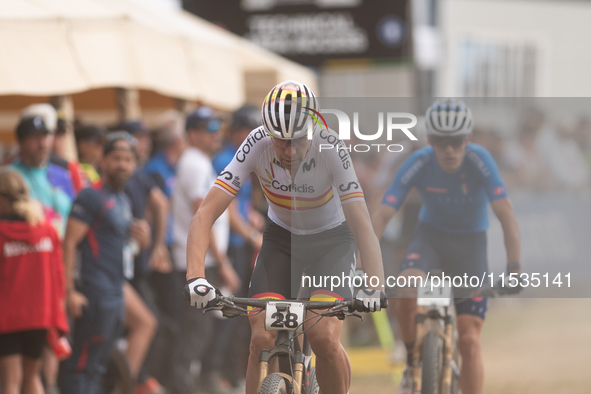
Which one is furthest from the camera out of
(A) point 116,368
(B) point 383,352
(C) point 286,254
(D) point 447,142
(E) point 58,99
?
(B) point 383,352

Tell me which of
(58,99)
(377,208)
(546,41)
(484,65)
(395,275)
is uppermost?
(546,41)

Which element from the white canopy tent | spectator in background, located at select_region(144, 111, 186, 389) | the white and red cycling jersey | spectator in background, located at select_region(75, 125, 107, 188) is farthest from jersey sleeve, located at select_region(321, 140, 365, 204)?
spectator in background, located at select_region(75, 125, 107, 188)

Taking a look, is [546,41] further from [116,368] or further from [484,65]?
[116,368]

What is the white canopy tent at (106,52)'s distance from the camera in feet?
20.9

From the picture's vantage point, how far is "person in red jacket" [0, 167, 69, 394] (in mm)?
5758

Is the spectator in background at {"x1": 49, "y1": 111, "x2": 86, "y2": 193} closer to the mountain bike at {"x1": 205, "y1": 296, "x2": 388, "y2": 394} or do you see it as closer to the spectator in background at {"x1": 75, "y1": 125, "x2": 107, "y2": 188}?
the spectator in background at {"x1": 75, "y1": 125, "x2": 107, "y2": 188}

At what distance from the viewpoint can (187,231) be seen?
7449 millimetres

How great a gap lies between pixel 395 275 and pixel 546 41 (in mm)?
17034

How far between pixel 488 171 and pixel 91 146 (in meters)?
4.49

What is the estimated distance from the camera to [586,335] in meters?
11.9

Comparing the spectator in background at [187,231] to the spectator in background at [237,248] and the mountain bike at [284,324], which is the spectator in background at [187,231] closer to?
the spectator in background at [237,248]

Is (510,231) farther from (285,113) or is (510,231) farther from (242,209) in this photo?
(242,209)

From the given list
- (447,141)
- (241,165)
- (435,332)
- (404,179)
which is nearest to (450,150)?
(447,141)

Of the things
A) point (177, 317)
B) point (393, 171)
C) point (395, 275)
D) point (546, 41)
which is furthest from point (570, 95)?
point (546, 41)
